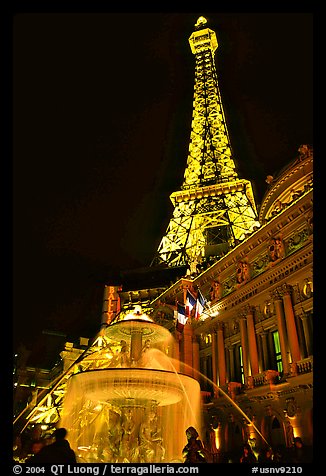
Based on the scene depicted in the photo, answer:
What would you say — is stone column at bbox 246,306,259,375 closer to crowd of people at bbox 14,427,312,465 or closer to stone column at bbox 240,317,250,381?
stone column at bbox 240,317,250,381

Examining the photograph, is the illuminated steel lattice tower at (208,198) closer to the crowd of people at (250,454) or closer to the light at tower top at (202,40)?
the light at tower top at (202,40)

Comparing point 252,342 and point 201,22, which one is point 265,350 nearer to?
point 252,342

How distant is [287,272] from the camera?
19.6 metres

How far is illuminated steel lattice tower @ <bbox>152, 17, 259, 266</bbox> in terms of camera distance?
144ft

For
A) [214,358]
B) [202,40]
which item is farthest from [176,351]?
[202,40]

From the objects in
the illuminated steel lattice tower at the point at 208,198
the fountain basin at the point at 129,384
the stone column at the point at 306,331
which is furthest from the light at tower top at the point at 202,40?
the fountain basin at the point at 129,384

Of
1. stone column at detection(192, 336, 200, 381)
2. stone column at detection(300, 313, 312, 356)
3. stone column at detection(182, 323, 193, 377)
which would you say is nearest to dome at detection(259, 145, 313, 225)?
stone column at detection(300, 313, 312, 356)

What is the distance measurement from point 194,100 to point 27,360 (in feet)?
141

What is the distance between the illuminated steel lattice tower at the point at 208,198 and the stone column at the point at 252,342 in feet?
48.1

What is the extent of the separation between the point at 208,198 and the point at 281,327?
2955cm

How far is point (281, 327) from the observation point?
19.2 meters

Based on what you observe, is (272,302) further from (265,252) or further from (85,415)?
(85,415)

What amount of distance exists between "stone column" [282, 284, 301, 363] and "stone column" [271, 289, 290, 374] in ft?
0.93

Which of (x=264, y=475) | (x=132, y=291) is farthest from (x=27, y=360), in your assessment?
(x=264, y=475)
